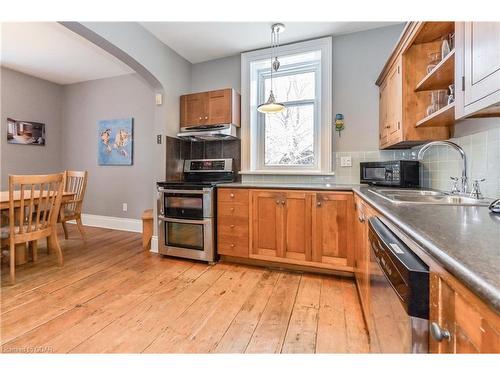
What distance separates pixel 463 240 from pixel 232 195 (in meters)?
2.05

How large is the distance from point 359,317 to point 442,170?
51.9 inches

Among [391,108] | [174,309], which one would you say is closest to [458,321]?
[174,309]

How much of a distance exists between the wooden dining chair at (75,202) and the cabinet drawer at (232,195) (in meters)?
1.97

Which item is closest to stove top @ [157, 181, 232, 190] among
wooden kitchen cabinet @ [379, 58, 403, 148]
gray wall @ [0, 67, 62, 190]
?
wooden kitchen cabinet @ [379, 58, 403, 148]

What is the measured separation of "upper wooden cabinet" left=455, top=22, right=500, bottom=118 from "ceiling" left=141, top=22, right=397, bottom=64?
65.5 inches

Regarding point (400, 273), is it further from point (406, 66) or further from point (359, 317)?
point (406, 66)

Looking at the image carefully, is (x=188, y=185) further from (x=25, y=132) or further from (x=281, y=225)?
(x=25, y=132)

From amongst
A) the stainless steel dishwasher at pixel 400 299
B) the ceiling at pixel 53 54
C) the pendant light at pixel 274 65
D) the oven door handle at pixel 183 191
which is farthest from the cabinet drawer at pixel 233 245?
the ceiling at pixel 53 54

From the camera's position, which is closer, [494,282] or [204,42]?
[494,282]

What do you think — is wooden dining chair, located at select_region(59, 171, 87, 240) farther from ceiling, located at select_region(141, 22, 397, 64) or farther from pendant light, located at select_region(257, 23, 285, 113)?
pendant light, located at select_region(257, 23, 285, 113)

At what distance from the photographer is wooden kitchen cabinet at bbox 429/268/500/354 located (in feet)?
1.27
